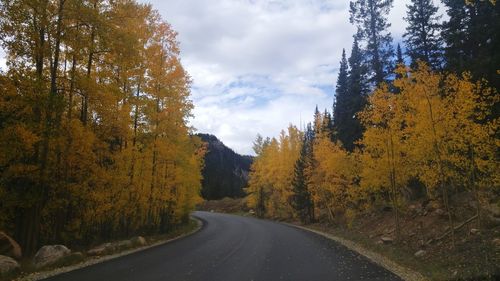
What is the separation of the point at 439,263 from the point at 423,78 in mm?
7433

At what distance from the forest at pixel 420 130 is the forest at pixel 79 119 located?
11672 millimetres

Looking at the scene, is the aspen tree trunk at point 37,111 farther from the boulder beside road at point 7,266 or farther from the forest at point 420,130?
the forest at point 420,130

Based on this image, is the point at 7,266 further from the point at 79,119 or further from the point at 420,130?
the point at 420,130

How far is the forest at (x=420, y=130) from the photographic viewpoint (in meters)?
15.5

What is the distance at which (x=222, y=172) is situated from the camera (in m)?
116

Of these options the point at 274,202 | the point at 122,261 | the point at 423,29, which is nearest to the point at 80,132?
the point at 122,261

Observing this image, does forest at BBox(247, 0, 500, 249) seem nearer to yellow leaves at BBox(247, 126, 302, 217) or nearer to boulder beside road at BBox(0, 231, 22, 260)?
yellow leaves at BBox(247, 126, 302, 217)

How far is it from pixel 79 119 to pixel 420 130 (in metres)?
14.9

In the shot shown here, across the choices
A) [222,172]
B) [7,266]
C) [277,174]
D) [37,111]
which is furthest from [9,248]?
[222,172]

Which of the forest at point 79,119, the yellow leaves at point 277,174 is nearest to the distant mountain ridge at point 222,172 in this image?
the yellow leaves at point 277,174

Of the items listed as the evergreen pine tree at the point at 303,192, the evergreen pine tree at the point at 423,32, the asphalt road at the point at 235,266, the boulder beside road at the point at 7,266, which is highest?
the evergreen pine tree at the point at 423,32

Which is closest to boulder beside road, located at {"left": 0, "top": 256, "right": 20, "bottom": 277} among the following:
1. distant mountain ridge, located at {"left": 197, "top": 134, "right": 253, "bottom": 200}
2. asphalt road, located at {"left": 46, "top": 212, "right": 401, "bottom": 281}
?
asphalt road, located at {"left": 46, "top": 212, "right": 401, "bottom": 281}

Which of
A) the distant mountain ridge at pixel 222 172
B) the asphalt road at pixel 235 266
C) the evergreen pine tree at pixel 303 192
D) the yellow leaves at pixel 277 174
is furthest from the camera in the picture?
the distant mountain ridge at pixel 222 172

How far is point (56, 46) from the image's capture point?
14375 millimetres
